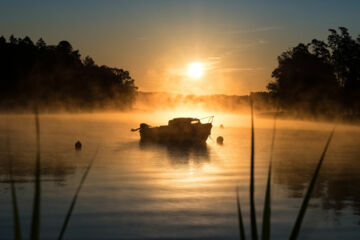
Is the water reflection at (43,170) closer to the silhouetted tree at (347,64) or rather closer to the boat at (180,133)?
the boat at (180,133)

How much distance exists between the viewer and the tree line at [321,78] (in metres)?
107

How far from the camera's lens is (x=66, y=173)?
2469cm

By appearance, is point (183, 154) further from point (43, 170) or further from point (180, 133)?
point (43, 170)

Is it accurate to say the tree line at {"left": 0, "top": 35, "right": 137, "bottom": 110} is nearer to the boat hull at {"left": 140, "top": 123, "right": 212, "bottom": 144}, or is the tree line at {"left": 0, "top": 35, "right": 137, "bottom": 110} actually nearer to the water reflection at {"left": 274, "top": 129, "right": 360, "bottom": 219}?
the boat hull at {"left": 140, "top": 123, "right": 212, "bottom": 144}

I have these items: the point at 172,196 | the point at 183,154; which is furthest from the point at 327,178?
the point at 183,154

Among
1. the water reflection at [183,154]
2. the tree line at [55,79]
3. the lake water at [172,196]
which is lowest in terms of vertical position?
the water reflection at [183,154]

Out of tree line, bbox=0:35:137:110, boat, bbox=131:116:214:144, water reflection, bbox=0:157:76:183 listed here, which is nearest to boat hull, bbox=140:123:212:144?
boat, bbox=131:116:214:144

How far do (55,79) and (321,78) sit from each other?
6218 centimetres

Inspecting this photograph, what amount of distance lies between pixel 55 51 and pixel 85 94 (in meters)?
15.1

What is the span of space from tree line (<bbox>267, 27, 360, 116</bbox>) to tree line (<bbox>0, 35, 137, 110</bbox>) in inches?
2014

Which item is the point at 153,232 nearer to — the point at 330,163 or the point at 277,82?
the point at 330,163

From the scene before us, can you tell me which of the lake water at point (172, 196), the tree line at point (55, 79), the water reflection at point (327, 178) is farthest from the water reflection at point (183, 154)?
the tree line at point (55, 79)

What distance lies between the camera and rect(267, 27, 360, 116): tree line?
10712 centimetres

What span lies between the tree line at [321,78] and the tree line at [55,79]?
51159 mm
